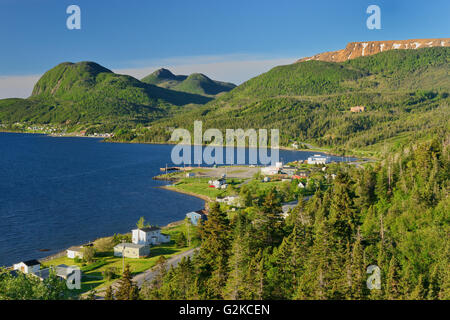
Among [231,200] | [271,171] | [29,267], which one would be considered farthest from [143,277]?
[271,171]

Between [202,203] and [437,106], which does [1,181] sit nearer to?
[202,203]

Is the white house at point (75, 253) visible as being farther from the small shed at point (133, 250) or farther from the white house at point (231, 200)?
the white house at point (231, 200)

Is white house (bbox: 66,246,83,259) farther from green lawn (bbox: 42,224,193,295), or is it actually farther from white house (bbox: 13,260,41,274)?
white house (bbox: 13,260,41,274)

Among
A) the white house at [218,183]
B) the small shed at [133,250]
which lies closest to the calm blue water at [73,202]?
the white house at [218,183]
